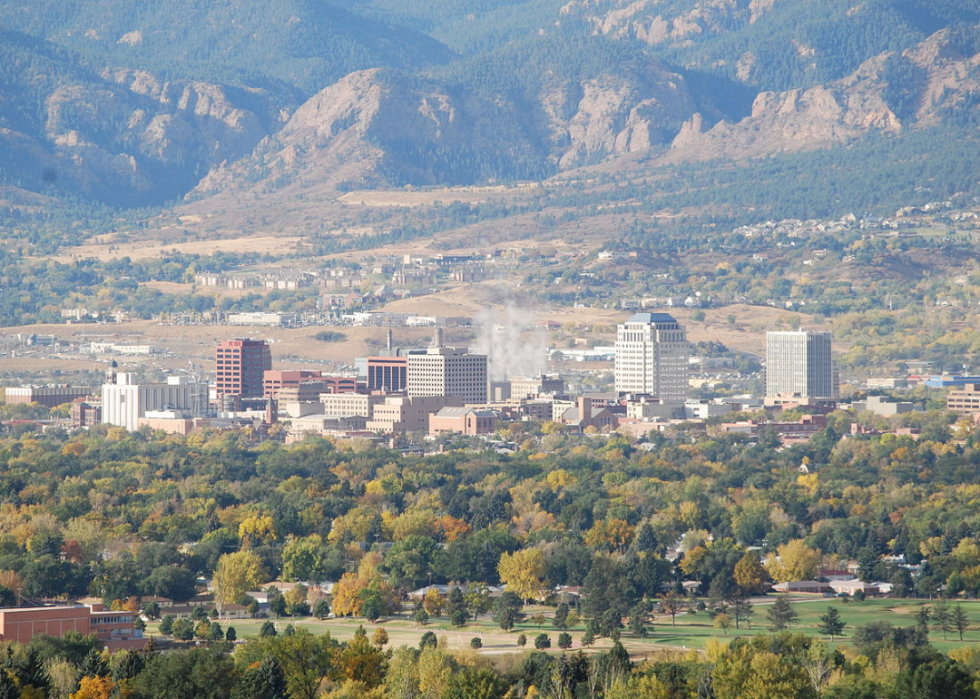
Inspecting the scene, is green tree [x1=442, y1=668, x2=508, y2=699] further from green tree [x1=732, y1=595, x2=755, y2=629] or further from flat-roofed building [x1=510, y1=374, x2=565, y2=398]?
flat-roofed building [x1=510, y1=374, x2=565, y2=398]

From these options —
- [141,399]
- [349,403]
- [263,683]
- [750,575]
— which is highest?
[141,399]

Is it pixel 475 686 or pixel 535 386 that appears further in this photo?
pixel 535 386

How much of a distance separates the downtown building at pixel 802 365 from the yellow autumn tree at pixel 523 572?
322ft

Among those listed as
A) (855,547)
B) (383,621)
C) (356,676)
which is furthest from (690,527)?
(356,676)

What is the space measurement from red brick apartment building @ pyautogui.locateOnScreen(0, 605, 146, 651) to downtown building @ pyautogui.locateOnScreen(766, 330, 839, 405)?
118412mm

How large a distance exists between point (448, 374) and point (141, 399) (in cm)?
2202

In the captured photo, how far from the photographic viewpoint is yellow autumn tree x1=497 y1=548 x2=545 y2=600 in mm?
94062

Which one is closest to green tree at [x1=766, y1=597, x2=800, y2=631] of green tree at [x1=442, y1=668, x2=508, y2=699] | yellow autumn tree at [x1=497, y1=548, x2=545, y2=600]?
yellow autumn tree at [x1=497, y1=548, x2=545, y2=600]

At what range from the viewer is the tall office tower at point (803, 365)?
7670 inches

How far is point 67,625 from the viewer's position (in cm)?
7619

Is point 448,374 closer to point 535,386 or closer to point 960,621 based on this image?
point 535,386

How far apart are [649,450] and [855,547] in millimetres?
45983

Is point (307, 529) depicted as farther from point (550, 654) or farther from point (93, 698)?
point (93, 698)

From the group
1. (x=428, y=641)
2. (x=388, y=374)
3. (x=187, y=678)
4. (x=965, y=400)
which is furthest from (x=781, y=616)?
(x=388, y=374)
